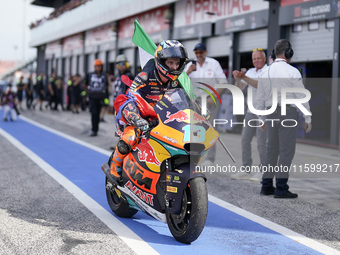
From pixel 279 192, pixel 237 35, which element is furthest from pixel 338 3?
pixel 279 192

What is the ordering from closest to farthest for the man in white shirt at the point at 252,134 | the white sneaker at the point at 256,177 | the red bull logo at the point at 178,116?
1. the red bull logo at the point at 178,116
2. the man in white shirt at the point at 252,134
3. the white sneaker at the point at 256,177

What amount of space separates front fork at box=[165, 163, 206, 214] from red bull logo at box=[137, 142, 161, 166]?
177 mm

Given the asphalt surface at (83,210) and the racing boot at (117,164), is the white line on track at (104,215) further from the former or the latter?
the racing boot at (117,164)

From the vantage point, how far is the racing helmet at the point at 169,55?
16.0 ft

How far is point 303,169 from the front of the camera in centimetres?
770

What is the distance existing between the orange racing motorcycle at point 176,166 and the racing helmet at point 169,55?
28 centimetres

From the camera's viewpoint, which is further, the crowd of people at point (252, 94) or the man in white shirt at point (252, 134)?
the man in white shirt at point (252, 134)

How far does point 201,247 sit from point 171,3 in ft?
70.0

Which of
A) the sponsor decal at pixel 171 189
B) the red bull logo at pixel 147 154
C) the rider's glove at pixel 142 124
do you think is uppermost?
the rider's glove at pixel 142 124

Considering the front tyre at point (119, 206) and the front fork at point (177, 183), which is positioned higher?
the front fork at point (177, 183)

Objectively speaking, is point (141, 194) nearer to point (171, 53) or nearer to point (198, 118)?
point (198, 118)

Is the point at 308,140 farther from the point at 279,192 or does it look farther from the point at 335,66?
the point at 279,192

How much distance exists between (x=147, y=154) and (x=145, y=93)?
68cm

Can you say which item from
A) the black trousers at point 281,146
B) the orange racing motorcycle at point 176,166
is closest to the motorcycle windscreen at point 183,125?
the orange racing motorcycle at point 176,166
